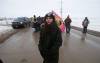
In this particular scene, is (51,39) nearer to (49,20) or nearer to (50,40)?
(50,40)

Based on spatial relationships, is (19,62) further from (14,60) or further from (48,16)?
(48,16)

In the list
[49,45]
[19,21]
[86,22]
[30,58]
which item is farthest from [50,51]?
[19,21]

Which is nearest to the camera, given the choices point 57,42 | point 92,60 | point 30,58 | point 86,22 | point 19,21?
point 57,42

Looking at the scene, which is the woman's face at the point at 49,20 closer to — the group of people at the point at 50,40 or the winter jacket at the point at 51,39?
the group of people at the point at 50,40

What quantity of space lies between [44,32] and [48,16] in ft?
1.38

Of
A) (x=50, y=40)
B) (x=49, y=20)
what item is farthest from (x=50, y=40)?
(x=49, y=20)

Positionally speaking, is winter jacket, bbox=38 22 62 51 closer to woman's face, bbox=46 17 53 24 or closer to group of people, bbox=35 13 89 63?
group of people, bbox=35 13 89 63

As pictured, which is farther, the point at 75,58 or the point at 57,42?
the point at 75,58

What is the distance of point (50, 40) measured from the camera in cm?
631

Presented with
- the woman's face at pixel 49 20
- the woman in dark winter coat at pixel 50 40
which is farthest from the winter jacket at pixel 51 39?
the woman's face at pixel 49 20

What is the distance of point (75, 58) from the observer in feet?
35.4

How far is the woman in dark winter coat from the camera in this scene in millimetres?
6242

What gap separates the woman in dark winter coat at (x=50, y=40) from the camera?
6242 millimetres

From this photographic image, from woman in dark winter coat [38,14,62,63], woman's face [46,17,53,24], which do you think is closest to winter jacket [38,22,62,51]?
woman in dark winter coat [38,14,62,63]
